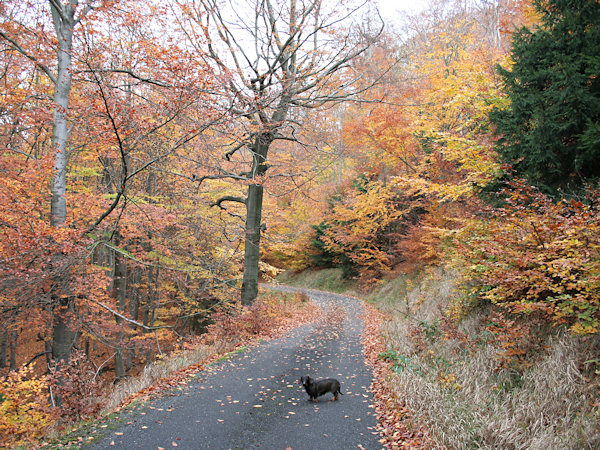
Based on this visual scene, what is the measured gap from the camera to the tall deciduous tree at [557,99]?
209 inches

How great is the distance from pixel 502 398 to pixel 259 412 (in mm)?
3265

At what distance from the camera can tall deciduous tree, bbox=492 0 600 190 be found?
17.4 ft

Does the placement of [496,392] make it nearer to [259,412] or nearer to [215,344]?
[259,412]

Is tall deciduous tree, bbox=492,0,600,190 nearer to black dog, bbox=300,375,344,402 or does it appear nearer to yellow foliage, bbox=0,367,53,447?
black dog, bbox=300,375,344,402

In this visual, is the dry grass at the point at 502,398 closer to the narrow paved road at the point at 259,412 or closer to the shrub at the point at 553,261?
the shrub at the point at 553,261

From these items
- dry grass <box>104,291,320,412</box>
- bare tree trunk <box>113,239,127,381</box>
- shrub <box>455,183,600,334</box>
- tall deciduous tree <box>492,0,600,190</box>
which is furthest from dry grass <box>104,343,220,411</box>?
tall deciduous tree <box>492,0,600,190</box>

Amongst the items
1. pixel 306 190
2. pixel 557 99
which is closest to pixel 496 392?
pixel 557 99

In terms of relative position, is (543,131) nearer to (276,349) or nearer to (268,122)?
(268,122)

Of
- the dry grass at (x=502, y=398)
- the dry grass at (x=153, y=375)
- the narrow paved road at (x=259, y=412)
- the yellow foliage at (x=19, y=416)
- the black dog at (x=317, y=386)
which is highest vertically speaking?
the dry grass at (x=502, y=398)

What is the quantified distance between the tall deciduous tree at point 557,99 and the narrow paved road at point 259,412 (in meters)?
5.15

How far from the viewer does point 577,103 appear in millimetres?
5363

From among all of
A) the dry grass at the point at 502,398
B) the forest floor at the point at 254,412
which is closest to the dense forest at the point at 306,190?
the dry grass at the point at 502,398

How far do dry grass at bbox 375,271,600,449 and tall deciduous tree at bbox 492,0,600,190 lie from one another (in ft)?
9.89

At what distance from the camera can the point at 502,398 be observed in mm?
4305
